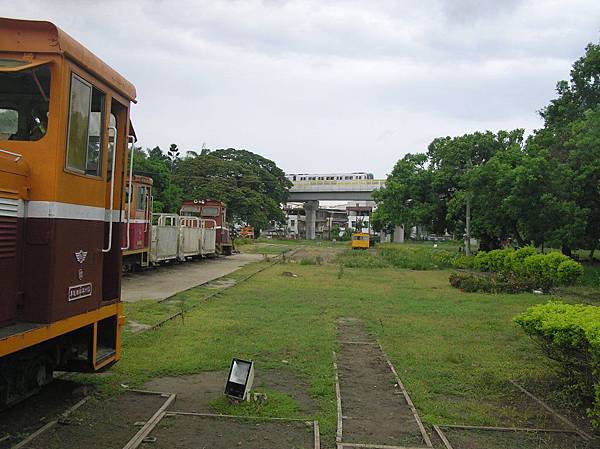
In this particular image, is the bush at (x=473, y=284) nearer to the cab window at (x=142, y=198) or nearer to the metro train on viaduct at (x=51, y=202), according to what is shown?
the cab window at (x=142, y=198)

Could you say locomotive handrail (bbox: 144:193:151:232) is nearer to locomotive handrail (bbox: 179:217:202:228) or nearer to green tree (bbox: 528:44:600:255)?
locomotive handrail (bbox: 179:217:202:228)

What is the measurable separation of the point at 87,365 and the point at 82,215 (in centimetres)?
156

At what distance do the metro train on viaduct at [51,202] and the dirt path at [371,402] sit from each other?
8.62 feet

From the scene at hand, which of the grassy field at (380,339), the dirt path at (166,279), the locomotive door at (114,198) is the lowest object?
the grassy field at (380,339)

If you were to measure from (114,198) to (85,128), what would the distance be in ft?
3.71

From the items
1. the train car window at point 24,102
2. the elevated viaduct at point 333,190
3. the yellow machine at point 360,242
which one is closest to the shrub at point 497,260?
the train car window at point 24,102

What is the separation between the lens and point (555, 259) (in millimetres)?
18406

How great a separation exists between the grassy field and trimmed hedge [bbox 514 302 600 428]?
1.37 feet

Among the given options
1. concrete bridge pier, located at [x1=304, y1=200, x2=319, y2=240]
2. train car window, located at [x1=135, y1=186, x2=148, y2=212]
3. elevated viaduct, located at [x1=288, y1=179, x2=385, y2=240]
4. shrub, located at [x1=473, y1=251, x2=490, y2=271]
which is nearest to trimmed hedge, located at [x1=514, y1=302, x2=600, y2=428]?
train car window, located at [x1=135, y1=186, x2=148, y2=212]

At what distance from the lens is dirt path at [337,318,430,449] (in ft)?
17.3

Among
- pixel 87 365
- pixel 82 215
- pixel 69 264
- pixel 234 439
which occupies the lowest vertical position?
pixel 234 439

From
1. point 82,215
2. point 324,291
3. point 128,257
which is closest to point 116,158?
point 82,215

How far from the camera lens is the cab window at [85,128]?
4.84 meters

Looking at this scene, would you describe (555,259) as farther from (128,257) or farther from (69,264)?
(69,264)
